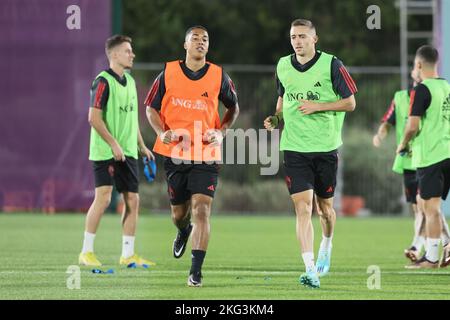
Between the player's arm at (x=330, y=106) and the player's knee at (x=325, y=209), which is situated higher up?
the player's arm at (x=330, y=106)

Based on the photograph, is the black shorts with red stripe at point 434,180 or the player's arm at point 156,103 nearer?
Answer: the player's arm at point 156,103

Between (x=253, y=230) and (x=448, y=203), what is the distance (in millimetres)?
5624

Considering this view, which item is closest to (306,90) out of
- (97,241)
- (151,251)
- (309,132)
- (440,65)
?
(309,132)

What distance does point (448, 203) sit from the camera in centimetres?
2588

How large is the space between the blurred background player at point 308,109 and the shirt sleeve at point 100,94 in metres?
2.39

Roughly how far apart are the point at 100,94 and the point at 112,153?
664 mm

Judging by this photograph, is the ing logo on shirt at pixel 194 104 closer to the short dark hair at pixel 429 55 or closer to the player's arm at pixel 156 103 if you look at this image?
the player's arm at pixel 156 103

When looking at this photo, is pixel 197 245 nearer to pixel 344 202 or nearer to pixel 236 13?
pixel 344 202

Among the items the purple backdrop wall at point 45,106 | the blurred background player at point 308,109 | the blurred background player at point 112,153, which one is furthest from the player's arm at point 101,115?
the purple backdrop wall at point 45,106

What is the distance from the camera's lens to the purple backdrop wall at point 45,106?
84.3ft

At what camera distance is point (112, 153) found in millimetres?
13242

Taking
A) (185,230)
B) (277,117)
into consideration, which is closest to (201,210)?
(277,117)

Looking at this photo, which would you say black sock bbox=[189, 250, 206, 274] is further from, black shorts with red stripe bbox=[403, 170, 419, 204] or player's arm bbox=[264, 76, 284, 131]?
black shorts with red stripe bbox=[403, 170, 419, 204]

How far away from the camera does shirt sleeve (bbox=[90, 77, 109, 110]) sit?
519 inches
